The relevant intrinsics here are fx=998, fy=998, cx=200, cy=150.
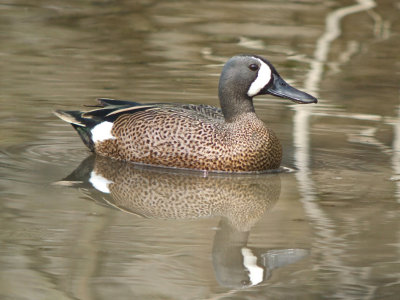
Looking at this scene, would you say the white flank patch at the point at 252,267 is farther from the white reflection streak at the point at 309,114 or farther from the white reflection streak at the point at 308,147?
the white reflection streak at the point at 309,114

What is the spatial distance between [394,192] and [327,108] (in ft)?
10.4

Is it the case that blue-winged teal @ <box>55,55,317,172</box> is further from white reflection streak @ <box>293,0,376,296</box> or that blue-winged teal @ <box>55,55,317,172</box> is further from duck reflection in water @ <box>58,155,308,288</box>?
white reflection streak @ <box>293,0,376,296</box>

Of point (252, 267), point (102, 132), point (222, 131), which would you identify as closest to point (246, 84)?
point (222, 131)

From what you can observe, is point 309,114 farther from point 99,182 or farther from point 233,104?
point 99,182

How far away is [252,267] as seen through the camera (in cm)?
634

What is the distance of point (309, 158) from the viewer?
9312mm

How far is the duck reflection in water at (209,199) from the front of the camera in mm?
6441

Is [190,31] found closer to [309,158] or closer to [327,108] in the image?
[327,108]

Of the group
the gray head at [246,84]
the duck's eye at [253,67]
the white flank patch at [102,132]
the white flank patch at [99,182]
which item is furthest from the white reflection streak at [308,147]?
the white flank patch at [102,132]

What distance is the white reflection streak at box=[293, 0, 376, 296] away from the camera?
6836 mm

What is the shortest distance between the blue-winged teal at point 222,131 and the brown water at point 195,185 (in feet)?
0.54

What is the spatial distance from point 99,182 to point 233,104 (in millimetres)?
1411

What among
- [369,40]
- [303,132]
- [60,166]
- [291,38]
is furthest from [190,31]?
[60,166]

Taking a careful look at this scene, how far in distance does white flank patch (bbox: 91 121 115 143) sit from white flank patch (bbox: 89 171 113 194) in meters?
0.57
